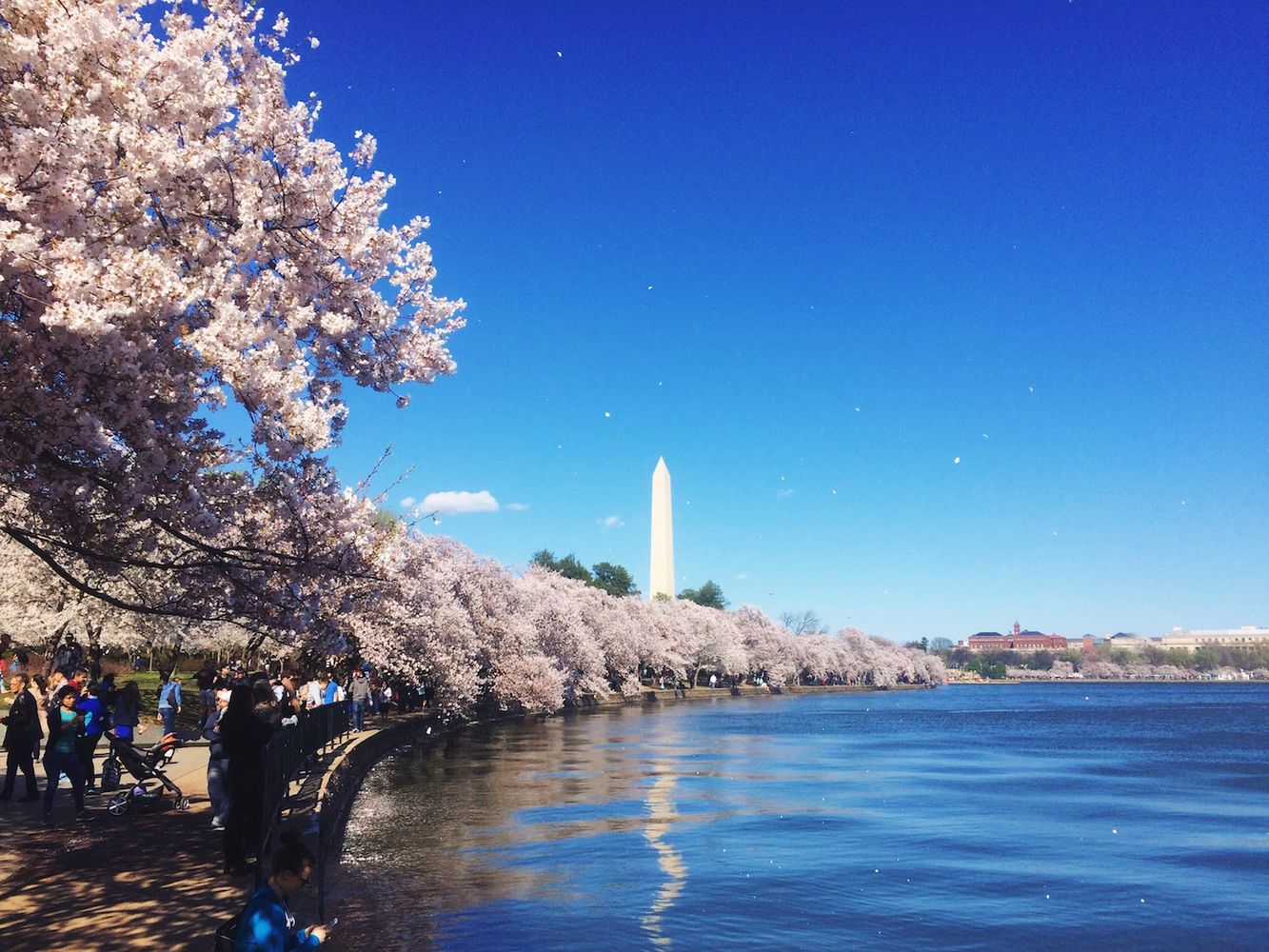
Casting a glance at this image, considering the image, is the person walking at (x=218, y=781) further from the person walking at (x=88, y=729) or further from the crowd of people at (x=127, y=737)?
the person walking at (x=88, y=729)

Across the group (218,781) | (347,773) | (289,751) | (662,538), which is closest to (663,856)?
(289,751)

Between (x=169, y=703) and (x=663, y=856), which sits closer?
(x=663, y=856)

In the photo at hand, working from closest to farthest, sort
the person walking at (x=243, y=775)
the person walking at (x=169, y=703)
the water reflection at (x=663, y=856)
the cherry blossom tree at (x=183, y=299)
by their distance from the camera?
the cherry blossom tree at (x=183, y=299) < the person walking at (x=243, y=775) < the water reflection at (x=663, y=856) < the person walking at (x=169, y=703)

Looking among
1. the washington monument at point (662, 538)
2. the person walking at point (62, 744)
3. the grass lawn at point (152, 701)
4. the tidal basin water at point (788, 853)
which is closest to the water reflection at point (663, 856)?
the tidal basin water at point (788, 853)

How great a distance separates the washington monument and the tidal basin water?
5510 cm

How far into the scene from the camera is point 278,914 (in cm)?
545

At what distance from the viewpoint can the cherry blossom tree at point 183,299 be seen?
6.68m

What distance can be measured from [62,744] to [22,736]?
1794 millimetres

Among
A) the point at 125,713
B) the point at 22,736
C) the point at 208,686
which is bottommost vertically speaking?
the point at 22,736

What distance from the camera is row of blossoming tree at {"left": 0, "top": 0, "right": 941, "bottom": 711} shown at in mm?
6707

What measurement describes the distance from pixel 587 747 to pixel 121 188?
1221 inches

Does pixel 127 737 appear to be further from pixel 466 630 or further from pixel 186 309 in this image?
pixel 466 630

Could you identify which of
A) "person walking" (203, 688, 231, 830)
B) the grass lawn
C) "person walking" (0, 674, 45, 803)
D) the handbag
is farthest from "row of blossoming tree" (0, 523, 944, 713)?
the handbag

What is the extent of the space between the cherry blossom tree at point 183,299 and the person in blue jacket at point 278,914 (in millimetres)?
3515
